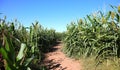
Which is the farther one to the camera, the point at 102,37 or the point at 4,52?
the point at 102,37

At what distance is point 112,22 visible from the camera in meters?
4.73

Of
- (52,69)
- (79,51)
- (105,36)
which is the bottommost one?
(52,69)

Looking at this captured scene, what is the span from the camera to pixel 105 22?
495 centimetres

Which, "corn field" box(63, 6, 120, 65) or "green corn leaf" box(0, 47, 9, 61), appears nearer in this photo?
"green corn leaf" box(0, 47, 9, 61)

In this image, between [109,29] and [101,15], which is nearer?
[109,29]

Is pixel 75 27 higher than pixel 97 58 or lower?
higher

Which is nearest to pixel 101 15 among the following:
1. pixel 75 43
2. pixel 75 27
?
pixel 75 43

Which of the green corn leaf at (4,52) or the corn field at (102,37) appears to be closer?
the green corn leaf at (4,52)

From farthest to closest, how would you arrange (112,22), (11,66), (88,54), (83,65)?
(88,54) < (83,65) < (112,22) < (11,66)

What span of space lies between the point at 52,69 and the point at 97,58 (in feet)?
4.12

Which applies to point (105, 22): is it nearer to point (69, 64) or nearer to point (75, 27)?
point (69, 64)

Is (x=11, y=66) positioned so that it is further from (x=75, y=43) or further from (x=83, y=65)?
(x=75, y=43)

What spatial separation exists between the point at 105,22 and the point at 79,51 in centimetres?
158

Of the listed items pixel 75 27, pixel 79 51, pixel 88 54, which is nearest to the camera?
pixel 88 54
